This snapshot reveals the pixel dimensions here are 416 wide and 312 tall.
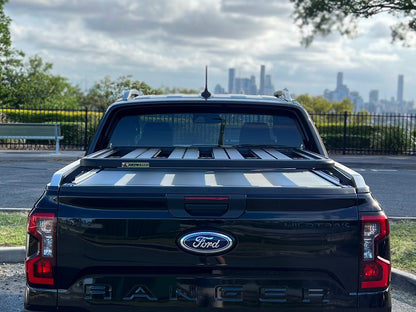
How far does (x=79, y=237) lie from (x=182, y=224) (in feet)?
1.64

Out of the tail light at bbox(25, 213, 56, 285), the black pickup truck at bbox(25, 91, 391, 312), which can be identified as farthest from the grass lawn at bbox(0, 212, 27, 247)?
the black pickup truck at bbox(25, 91, 391, 312)

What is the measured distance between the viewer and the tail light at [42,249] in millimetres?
2621

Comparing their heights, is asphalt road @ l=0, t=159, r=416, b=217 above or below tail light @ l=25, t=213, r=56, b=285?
below

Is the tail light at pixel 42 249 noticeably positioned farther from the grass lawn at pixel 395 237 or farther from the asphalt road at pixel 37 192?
the grass lawn at pixel 395 237

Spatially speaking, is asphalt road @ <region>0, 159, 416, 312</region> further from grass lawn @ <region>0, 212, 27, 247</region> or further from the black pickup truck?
the black pickup truck

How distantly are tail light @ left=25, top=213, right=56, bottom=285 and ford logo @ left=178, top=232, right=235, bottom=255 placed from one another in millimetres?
626

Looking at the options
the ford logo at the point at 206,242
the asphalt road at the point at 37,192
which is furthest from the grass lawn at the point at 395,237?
the ford logo at the point at 206,242

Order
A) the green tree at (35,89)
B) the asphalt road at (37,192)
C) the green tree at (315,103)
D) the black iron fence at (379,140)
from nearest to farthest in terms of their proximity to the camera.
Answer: the asphalt road at (37,192)
the black iron fence at (379,140)
the green tree at (35,89)
the green tree at (315,103)

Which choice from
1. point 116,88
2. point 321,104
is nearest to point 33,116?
point 116,88

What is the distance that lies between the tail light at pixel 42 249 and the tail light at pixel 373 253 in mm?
1499

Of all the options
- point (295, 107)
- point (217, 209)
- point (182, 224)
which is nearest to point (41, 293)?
point (182, 224)

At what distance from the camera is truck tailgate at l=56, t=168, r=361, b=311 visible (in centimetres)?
259

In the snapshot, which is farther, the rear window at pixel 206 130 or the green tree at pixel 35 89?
the green tree at pixel 35 89

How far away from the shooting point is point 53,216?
2.61m
